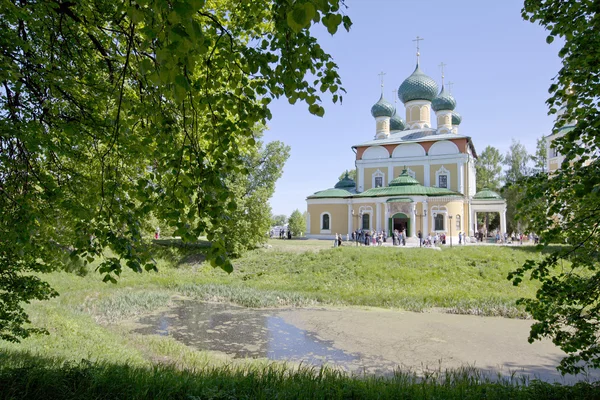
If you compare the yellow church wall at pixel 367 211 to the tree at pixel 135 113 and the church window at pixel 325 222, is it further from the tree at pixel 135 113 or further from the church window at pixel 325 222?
the tree at pixel 135 113

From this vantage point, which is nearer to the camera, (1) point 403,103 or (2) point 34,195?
(2) point 34,195

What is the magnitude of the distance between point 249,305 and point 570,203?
11.8 metres

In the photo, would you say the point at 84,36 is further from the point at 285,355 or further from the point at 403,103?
the point at 403,103

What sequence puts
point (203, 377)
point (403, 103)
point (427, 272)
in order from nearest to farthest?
1. point (203, 377)
2. point (427, 272)
3. point (403, 103)

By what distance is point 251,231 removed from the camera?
23.2 meters

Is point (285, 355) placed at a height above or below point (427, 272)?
below

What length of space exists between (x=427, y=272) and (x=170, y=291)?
11.4 meters

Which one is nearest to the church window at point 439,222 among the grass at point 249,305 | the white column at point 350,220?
the white column at point 350,220

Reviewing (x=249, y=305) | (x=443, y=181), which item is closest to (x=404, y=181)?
(x=443, y=181)

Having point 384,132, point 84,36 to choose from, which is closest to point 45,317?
point 84,36

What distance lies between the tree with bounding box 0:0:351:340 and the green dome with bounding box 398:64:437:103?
3155cm

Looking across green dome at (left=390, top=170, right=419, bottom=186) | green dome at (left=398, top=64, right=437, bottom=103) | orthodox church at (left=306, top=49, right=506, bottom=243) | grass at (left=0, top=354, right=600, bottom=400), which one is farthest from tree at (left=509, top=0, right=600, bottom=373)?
green dome at (left=398, top=64, right=437, bottom=103)

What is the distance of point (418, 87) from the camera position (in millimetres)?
33406

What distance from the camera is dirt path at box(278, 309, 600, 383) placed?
26.7ft
